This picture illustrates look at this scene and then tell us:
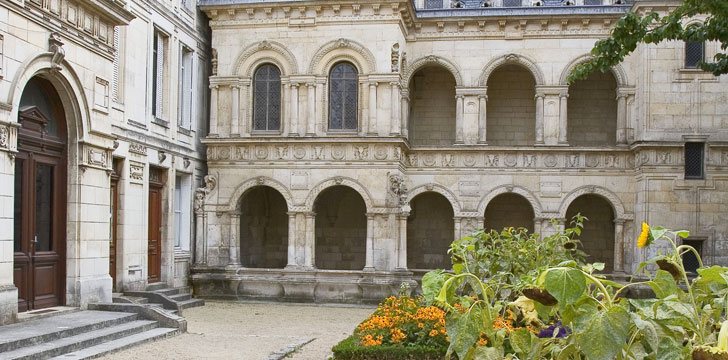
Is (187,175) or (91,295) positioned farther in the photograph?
(187,175)

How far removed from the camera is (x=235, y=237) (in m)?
20.7

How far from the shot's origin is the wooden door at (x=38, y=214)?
1239 cm

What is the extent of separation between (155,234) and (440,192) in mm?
7369

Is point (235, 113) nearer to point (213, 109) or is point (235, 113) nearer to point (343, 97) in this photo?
point (213, 109)

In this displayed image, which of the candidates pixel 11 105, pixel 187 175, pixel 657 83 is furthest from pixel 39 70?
pixel 657 83

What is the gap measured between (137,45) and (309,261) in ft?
22.0

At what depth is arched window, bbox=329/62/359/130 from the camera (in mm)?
20562

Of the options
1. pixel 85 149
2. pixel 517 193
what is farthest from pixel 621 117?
pixel 85 149

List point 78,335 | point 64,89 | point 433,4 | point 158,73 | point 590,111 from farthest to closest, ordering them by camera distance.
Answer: point 590,111 → point 433,4 → point 158,73 → point 64,89 → point 78,335

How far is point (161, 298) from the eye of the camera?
1614cm

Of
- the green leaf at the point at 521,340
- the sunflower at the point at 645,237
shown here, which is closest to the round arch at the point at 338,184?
the green leaf at the point at 521,340

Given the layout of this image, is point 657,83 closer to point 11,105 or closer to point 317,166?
point 317,166

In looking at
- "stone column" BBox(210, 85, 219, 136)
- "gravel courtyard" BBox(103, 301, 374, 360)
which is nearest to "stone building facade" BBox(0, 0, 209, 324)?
"stone column" BBox(210, 85, 219, 136)

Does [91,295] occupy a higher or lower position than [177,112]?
lower
